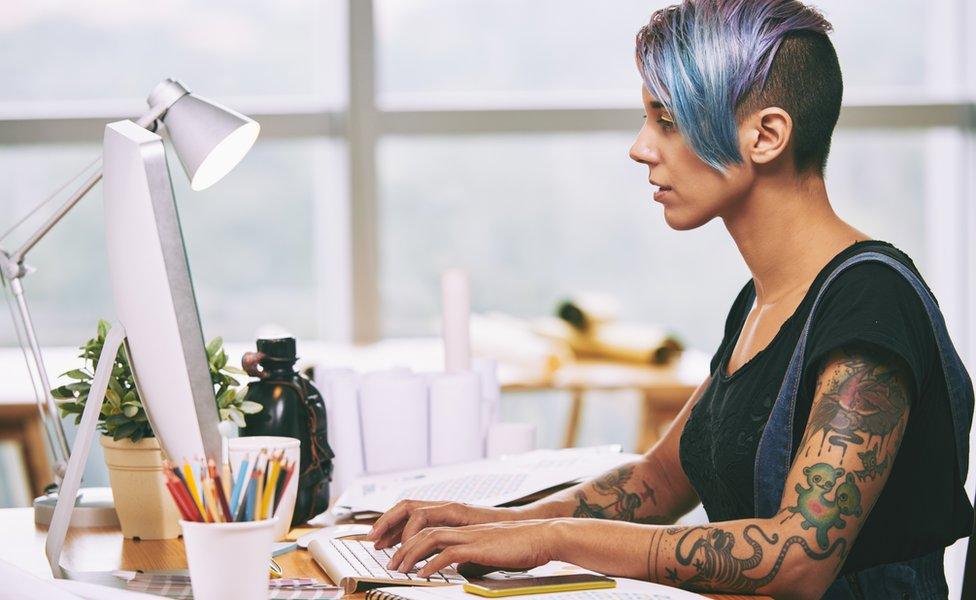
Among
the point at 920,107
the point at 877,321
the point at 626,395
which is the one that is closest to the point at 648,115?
the point at 877,321

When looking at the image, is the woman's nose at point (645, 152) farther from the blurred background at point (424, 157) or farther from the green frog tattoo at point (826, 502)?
the blurred background at point (424, 157)

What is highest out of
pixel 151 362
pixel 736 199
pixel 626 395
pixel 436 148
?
pixel 436 148

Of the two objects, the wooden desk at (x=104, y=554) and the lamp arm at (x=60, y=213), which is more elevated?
the lamp arm at (x=60, y=213)

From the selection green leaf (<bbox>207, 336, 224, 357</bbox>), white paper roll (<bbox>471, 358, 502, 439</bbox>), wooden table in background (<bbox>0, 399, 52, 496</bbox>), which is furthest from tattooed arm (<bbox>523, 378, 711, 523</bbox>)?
wooden table in background (<bbox>0, 399, 52, 496</bbox>)

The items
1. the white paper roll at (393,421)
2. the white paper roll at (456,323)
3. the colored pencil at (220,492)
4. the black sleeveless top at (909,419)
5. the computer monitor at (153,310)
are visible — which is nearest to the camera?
the colored pencil at (220,492)

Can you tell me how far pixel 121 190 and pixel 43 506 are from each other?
0.53m

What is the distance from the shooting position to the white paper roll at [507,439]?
5.15 feet

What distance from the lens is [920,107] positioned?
3.14 metres

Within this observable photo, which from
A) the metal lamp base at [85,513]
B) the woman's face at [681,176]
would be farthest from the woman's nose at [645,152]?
the metal lamp base at [85,513]

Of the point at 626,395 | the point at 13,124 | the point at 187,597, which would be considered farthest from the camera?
the point at 13,124

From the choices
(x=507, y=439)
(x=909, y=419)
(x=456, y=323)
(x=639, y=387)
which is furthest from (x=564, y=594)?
(x=639, y=387)

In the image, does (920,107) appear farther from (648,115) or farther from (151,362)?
(151,362)

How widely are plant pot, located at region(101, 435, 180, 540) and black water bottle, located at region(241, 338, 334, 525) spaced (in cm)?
11

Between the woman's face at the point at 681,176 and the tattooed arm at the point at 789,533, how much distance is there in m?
0.26
